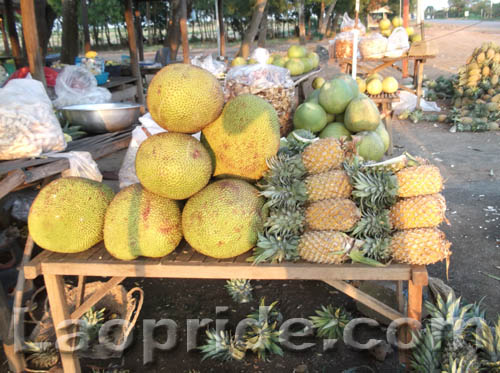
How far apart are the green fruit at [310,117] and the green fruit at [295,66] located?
1321 mm

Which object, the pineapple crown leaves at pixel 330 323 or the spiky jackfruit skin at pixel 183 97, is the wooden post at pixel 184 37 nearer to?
the spiky jackfruit skin at pixel 183 97

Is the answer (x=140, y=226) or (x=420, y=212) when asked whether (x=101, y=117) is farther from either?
(x=420, y=212)

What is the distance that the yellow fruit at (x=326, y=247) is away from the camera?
1689 millimetres

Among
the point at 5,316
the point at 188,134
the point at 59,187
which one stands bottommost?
the point at 5,316

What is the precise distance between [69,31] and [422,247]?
7295mm

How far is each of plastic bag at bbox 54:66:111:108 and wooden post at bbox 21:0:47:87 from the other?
29cm

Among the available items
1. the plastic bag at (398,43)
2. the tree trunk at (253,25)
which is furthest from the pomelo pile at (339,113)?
the plastic bag at (398,43)

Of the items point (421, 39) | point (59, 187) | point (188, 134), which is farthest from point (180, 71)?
point (421, 39)

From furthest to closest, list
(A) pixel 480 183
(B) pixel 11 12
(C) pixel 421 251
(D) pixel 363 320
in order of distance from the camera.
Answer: (B) pixel 11 12 → (A) pixel 480 183 → (D) pixel 363 320 → (C) pixel 421 251

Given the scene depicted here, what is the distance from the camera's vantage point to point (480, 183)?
452 centimetres

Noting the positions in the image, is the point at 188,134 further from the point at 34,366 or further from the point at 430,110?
the point at 430,110

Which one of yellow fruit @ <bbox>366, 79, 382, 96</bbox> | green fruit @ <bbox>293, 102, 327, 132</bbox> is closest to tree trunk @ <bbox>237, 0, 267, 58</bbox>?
yellow fruit @ <bbox>366, 79, 382, 96</bbox>

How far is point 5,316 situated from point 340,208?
198cm

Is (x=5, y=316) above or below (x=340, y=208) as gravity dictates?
below
